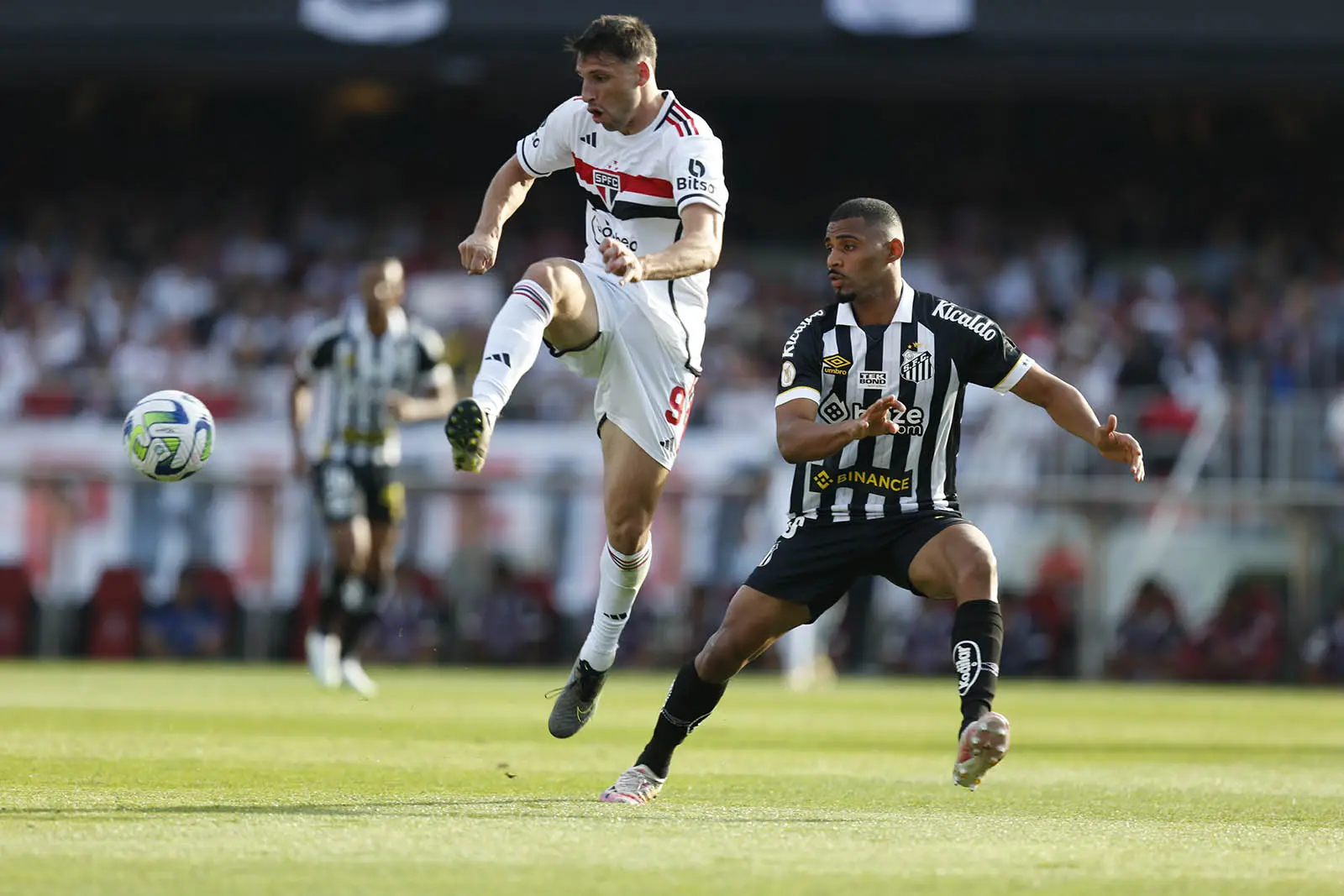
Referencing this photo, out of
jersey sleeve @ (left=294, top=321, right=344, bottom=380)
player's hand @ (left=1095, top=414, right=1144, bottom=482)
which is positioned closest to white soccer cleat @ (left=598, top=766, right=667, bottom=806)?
player's hand @ (left=1095, top=414, right=1144, bottom=482)

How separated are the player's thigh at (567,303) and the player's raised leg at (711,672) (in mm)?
1199

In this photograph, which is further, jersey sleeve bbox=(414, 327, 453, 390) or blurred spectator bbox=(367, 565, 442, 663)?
blurred spectator bbox=(367, 565, 442, 663)

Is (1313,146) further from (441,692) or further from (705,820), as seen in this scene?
(705,820)

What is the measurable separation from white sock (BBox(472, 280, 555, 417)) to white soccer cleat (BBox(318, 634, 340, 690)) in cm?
648

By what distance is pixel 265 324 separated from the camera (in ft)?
71.3

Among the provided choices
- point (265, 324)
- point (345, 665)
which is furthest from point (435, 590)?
point (345, 665)

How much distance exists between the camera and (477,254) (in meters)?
6.86

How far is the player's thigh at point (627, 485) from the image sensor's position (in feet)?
24.9

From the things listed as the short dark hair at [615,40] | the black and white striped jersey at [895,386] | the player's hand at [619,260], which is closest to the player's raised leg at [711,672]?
the black and white striped jersey at [895,386]

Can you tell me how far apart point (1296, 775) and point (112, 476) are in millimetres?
13456

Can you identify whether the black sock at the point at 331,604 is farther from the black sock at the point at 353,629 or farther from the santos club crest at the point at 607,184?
the santos club crest at the point at 607,184

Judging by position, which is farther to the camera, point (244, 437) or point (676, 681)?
point (244, 437)

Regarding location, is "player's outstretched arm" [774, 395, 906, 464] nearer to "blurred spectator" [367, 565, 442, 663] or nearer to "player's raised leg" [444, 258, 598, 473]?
"player's raised leg" [444, 258, 598, 473]

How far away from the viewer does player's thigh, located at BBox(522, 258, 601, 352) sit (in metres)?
6.84
